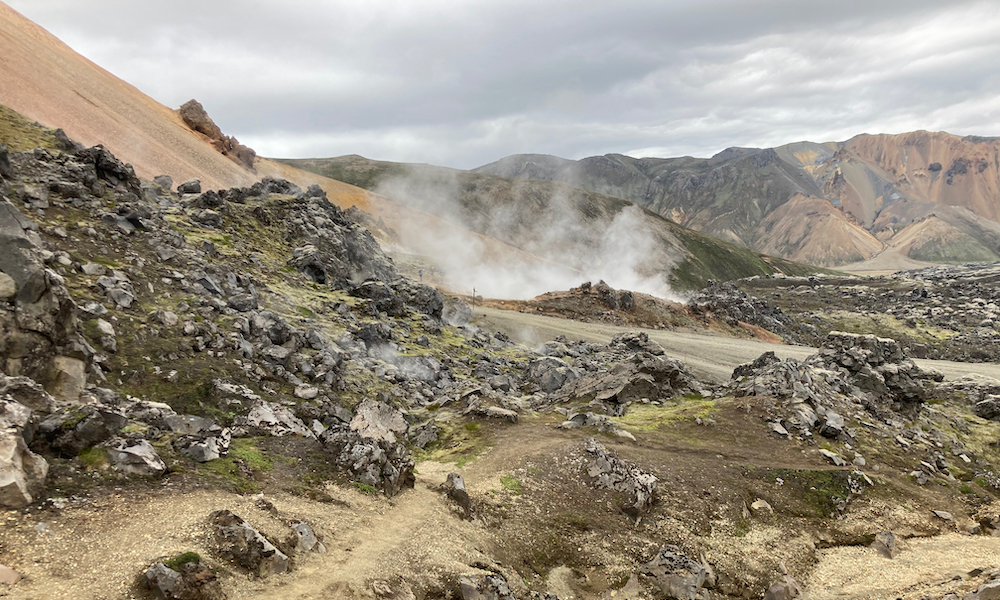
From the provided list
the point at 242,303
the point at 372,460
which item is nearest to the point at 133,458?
the point at 372,460

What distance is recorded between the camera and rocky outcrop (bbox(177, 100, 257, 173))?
107 m

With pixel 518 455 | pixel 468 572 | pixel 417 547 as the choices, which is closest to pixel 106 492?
pixel 417 547

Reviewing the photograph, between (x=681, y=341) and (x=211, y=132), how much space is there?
102m

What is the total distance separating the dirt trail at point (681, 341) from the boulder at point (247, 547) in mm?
47987

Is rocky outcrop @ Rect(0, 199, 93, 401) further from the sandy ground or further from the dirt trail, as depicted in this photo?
the dirt trail

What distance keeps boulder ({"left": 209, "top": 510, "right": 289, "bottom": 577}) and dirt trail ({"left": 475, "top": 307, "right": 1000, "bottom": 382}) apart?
4799 cm

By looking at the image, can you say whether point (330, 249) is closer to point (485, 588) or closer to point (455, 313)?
point (455, 313)

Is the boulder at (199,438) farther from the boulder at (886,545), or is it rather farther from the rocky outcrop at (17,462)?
the boulder at (886,545)

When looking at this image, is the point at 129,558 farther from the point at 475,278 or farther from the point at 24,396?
the point at 475,278

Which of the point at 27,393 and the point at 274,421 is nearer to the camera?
the point at 27,393

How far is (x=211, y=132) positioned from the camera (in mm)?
108500

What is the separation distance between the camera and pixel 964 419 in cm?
3922

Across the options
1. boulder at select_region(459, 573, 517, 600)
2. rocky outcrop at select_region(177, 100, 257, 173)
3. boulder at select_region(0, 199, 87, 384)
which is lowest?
boulder at select_region(459, 573, 517, 600)

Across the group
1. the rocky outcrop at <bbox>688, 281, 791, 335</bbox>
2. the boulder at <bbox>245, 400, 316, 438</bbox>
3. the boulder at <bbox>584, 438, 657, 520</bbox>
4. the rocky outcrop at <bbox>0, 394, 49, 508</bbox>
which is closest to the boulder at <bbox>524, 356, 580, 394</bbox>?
the boulder at <bbox>584, 438, 657, 520</bbox>
